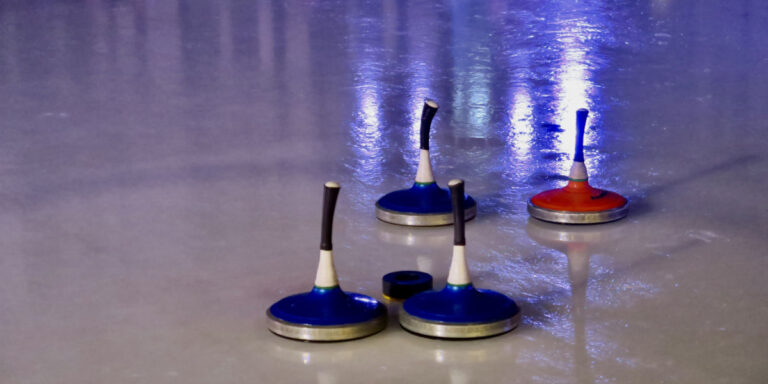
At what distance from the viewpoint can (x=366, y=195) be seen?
409 cm

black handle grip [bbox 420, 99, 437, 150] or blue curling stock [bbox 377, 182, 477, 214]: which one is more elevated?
black handle grip [bbox 420, 99, 437, 150]

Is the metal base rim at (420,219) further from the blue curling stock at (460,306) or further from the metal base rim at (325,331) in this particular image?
the metal base rim at (325,331)

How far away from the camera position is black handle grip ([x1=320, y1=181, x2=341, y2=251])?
2.64 metres

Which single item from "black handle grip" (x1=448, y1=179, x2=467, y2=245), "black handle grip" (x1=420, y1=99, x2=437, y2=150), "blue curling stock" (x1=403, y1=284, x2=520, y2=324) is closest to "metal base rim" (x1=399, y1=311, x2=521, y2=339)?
"blue curling stock" (x1=403, y1=284, x2=520, y2=324)

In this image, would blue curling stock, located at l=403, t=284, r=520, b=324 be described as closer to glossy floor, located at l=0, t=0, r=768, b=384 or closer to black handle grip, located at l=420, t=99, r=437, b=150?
glossy floor, located at l=0, t=0, r=768, b=384

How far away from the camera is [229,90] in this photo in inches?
243

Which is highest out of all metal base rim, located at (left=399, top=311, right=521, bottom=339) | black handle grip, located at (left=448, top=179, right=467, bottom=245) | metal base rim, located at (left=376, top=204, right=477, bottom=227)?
black handle grip, located at (left=448, top=179, right=467, bottom=245)

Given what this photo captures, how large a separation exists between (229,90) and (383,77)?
3.31 ft

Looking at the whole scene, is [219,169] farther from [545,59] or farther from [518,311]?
[545,59]

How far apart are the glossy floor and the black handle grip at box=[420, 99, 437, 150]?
0.34m

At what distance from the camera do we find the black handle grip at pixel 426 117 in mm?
3410

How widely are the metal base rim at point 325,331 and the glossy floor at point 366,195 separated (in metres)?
0.02

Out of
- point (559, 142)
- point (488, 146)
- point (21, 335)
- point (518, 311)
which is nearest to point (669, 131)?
point (559, 142)

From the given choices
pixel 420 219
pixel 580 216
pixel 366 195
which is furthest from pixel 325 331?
pixel 366 195
